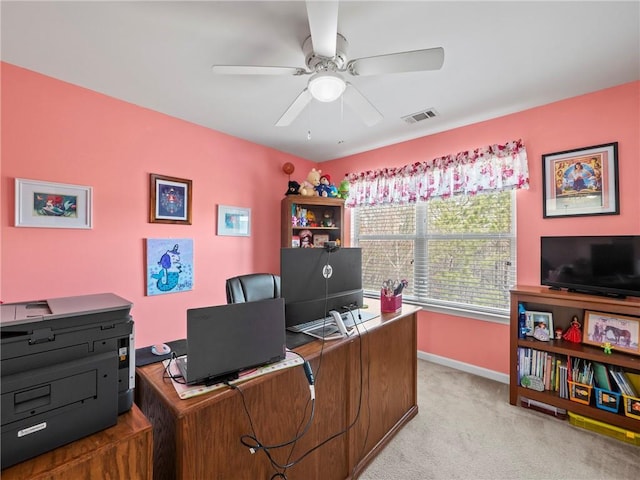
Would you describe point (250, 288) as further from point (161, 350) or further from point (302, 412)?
point (302, 412)

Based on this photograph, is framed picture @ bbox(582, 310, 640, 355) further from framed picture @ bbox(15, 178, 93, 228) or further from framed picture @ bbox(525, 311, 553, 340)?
framed picture @ bbox(15, 178, 93, 228)

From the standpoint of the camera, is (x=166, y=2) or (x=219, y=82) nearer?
(x=166, y=2)

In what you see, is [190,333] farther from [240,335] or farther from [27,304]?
[27,304]

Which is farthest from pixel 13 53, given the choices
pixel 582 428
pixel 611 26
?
pixel 582 428

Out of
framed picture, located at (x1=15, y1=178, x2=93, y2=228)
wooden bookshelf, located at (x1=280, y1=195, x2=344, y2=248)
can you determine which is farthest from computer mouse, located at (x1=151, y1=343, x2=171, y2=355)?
Answer: wooden bookshelf, located at (x1=280, y1=195, x2=344, y2=248)

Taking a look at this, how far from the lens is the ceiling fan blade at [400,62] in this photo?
1325mm

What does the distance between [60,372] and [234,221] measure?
2.46 m

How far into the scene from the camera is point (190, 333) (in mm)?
938

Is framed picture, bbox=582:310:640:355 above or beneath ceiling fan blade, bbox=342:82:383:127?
beneath

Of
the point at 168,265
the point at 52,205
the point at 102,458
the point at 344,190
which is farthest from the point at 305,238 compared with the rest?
the point at 102,458

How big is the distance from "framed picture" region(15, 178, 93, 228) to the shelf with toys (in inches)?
75.0

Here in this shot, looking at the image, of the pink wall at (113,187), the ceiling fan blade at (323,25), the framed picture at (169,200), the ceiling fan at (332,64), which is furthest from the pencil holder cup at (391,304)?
the framed picture at (169,200)

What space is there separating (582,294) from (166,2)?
3203mm

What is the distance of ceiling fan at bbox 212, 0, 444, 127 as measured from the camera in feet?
4.16
